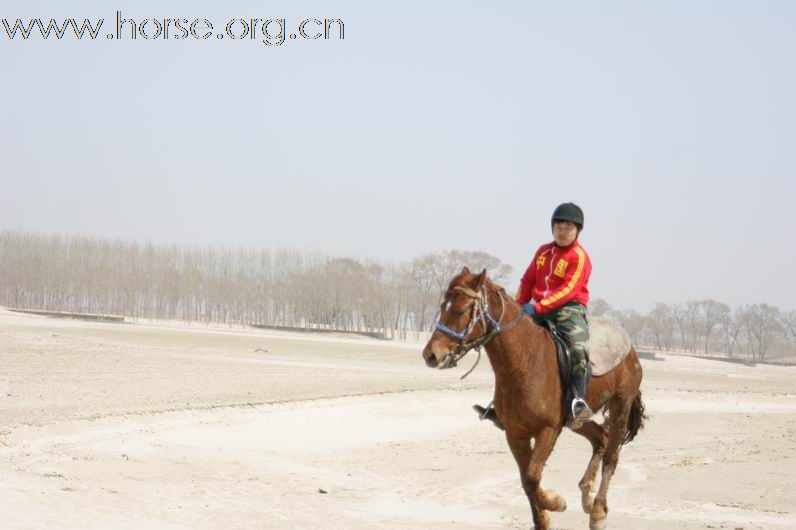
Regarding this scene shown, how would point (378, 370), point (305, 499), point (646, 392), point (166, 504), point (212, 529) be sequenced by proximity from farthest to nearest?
point (378, 370) < point (646, 392) < point (305, 499) < point (166, 504) < point (212, 529)

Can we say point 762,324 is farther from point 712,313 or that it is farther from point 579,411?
point 579,411

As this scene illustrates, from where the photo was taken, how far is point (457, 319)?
24.5ft

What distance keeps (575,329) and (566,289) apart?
13.9 inches

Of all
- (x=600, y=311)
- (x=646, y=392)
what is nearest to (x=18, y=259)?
(x=600, y=311)

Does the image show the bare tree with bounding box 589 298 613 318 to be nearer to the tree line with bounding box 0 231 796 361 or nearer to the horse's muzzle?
the tree line with bounding box 0 231 796 361

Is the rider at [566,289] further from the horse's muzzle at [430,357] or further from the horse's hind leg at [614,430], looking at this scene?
the horse's muzzle at [430,357]

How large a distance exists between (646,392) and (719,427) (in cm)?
991

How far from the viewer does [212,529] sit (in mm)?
9125

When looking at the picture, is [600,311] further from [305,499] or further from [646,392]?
[305,499]

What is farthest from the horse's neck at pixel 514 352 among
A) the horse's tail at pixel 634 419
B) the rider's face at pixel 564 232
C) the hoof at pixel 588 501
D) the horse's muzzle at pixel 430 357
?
the horse's tail at pixel 634 419

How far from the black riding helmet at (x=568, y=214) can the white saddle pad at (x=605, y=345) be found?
996 millimetres

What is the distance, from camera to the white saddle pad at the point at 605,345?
8766 millimetres

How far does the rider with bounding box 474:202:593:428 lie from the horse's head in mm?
936

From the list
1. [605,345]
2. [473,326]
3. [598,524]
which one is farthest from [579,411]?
[598,524]
